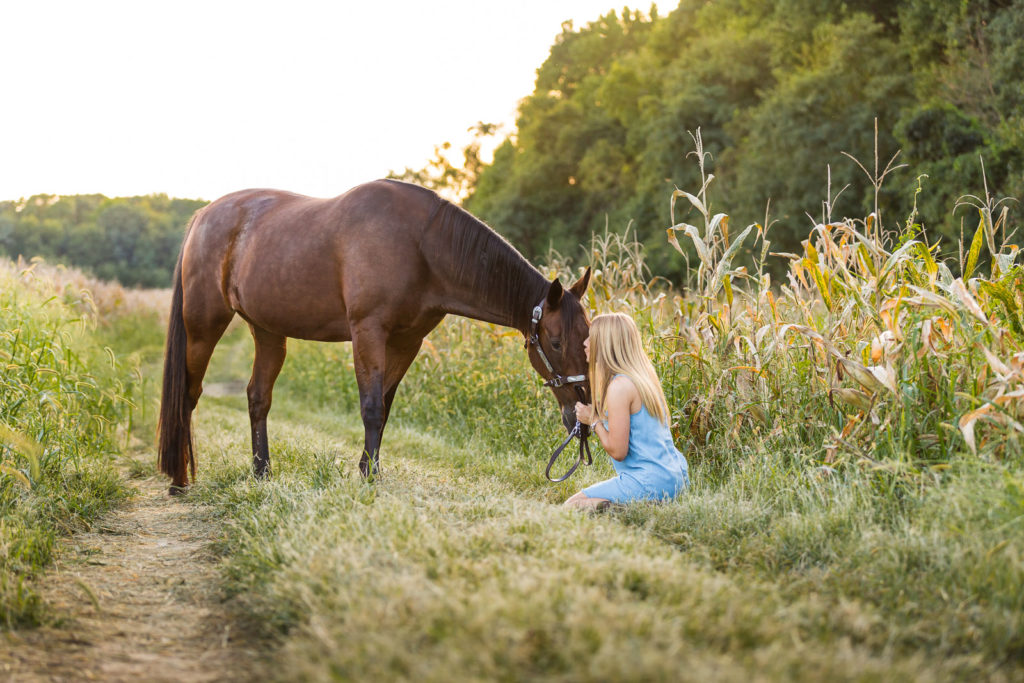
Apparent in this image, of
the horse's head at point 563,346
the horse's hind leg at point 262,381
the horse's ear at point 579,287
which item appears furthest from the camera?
the horse's hind leg at point 262,381

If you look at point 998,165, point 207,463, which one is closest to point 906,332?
point 207,463

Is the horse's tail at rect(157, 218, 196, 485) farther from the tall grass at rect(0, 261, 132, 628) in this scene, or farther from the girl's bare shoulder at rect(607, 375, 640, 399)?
the girl's bare shoulder at rect(607, 375, 640, 399)

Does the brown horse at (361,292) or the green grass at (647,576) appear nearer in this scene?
the green grass at (647,576)

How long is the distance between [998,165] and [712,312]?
545 inches

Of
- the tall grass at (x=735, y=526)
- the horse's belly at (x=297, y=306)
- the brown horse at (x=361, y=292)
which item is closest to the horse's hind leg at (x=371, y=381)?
the brown horse at (x=361, y=292)

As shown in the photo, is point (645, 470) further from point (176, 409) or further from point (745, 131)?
point (745, 131)

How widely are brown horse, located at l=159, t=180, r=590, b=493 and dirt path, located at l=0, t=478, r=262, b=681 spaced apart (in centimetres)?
121

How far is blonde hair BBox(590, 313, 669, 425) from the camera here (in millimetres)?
3975

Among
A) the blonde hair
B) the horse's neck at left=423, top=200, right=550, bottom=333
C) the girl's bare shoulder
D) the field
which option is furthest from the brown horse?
the field

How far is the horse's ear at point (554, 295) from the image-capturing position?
4316mm

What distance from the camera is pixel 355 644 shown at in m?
2.02

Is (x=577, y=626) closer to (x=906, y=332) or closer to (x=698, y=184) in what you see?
(x=906, y=332)

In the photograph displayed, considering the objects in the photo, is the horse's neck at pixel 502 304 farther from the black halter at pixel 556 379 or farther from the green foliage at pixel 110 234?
the green foliage at pixel 110 234

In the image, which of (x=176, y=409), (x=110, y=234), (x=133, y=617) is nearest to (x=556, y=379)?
(x=133, y=617)
